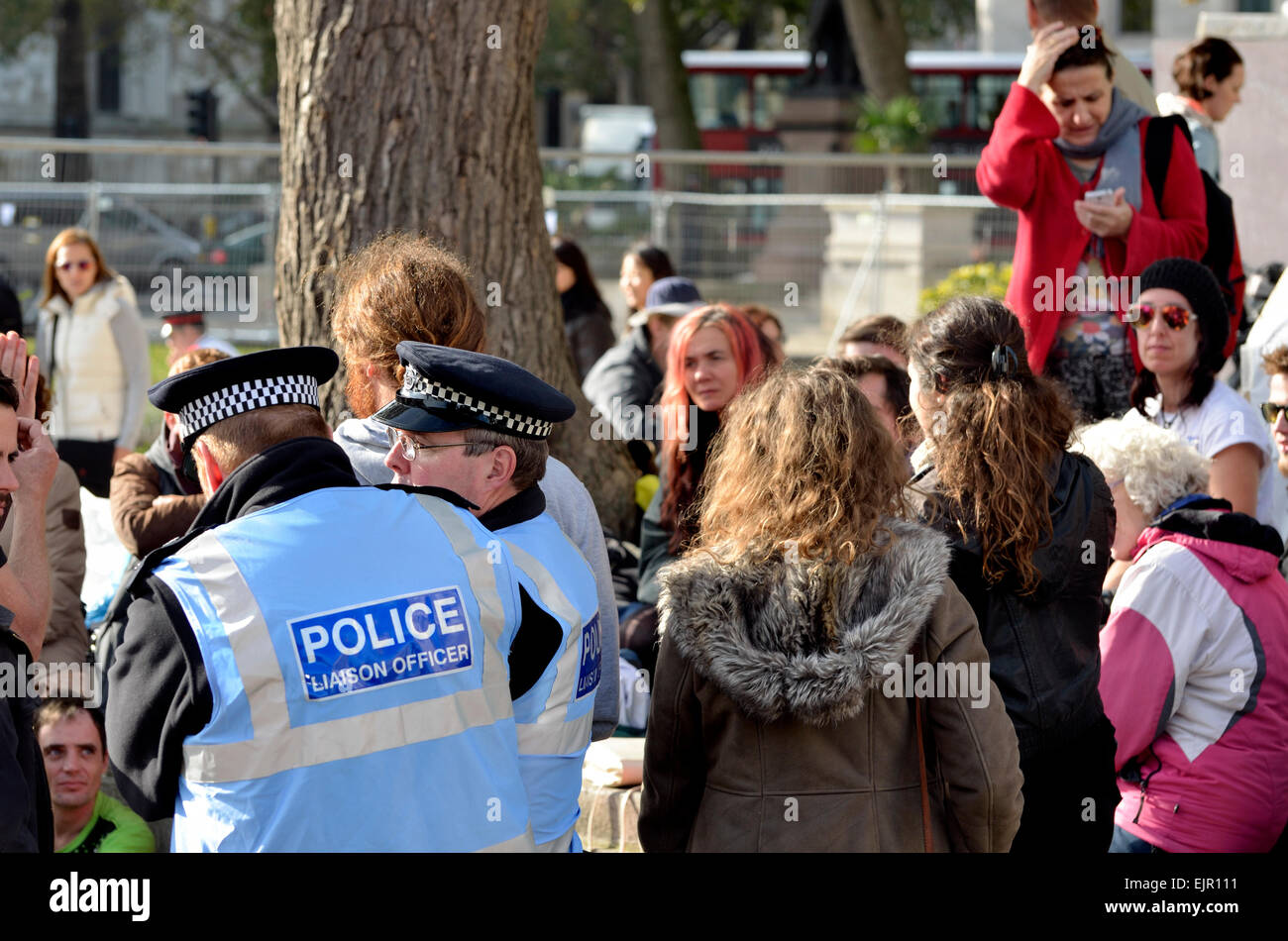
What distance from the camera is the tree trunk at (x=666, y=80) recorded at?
2916 cm

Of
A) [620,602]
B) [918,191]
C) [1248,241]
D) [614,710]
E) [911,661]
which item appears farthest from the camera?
[918,191]

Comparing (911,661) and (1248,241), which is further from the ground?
(1248,241)

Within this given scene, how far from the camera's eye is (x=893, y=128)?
21.7m

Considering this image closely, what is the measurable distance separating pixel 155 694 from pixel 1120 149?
14.1ft

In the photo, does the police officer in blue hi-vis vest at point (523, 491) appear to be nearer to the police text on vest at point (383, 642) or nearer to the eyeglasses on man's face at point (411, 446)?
the eyeglasses on man's face at point (411, 446)

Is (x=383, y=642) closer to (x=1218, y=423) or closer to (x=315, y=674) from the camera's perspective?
(x=315, y=674)

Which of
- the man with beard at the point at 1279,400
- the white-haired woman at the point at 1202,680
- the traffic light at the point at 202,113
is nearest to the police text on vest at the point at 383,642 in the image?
the white-haired woman at the point at 1202,680

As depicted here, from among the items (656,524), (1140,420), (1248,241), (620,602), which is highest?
(1248,241)

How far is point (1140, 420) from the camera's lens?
13.2ft

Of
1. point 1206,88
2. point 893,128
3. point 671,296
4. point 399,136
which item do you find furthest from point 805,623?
point 893,128
